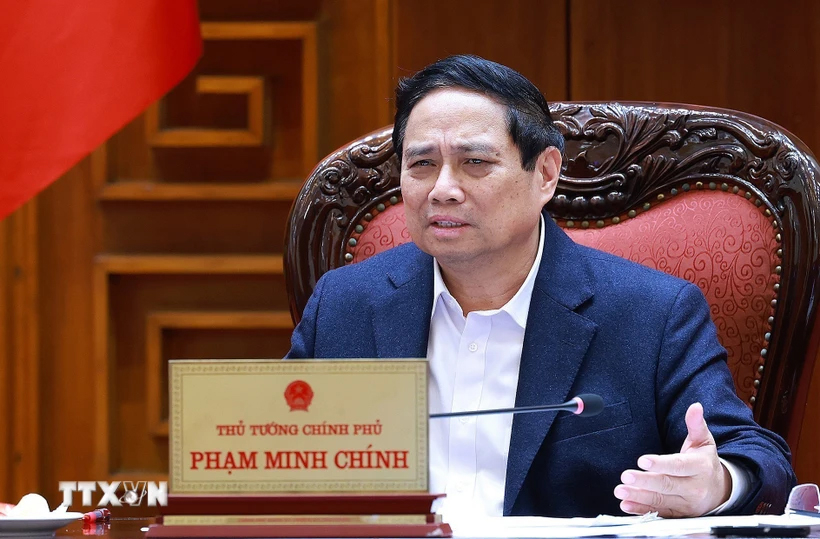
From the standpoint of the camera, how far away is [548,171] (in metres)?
1.84

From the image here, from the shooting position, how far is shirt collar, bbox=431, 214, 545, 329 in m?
1.71

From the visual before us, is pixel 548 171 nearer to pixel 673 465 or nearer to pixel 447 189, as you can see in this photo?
pixel 447 189

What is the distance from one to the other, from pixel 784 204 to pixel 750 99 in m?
0.95

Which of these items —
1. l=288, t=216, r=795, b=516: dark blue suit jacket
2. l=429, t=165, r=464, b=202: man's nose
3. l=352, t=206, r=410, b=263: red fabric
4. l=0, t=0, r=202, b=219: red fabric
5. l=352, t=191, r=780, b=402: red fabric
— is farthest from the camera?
l=0, t=0, r=202, b=219: red fabric

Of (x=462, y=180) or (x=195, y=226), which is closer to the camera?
(x=462, y=180)

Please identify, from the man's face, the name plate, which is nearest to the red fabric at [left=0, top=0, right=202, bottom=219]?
the man's face

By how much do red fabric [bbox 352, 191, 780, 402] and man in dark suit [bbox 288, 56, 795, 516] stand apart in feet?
0.31

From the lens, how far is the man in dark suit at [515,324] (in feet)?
5.21

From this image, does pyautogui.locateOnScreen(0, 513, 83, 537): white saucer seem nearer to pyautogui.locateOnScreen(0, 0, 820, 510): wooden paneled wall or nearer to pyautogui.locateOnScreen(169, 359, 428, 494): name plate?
pyautogui.locateOnScreen(169, 359, 428, 494): name plate

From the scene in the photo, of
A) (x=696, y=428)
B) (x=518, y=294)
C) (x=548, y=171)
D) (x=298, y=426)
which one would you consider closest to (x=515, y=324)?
(x=518, y=294)

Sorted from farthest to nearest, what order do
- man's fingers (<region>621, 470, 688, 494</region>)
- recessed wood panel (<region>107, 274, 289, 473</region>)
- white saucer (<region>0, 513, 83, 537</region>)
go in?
recessed wood panel (<region>107, 274, 289, 473</region>) < man's fingers (<region>621, 470, 688, 494</region>) < white saucer (<region>0, 513, 83, 537</region>)

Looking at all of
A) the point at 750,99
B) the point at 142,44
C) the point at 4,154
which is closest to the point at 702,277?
the point at 750,99

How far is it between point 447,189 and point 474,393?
33 centimetres

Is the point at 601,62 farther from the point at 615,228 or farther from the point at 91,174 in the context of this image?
the point at 91,174
